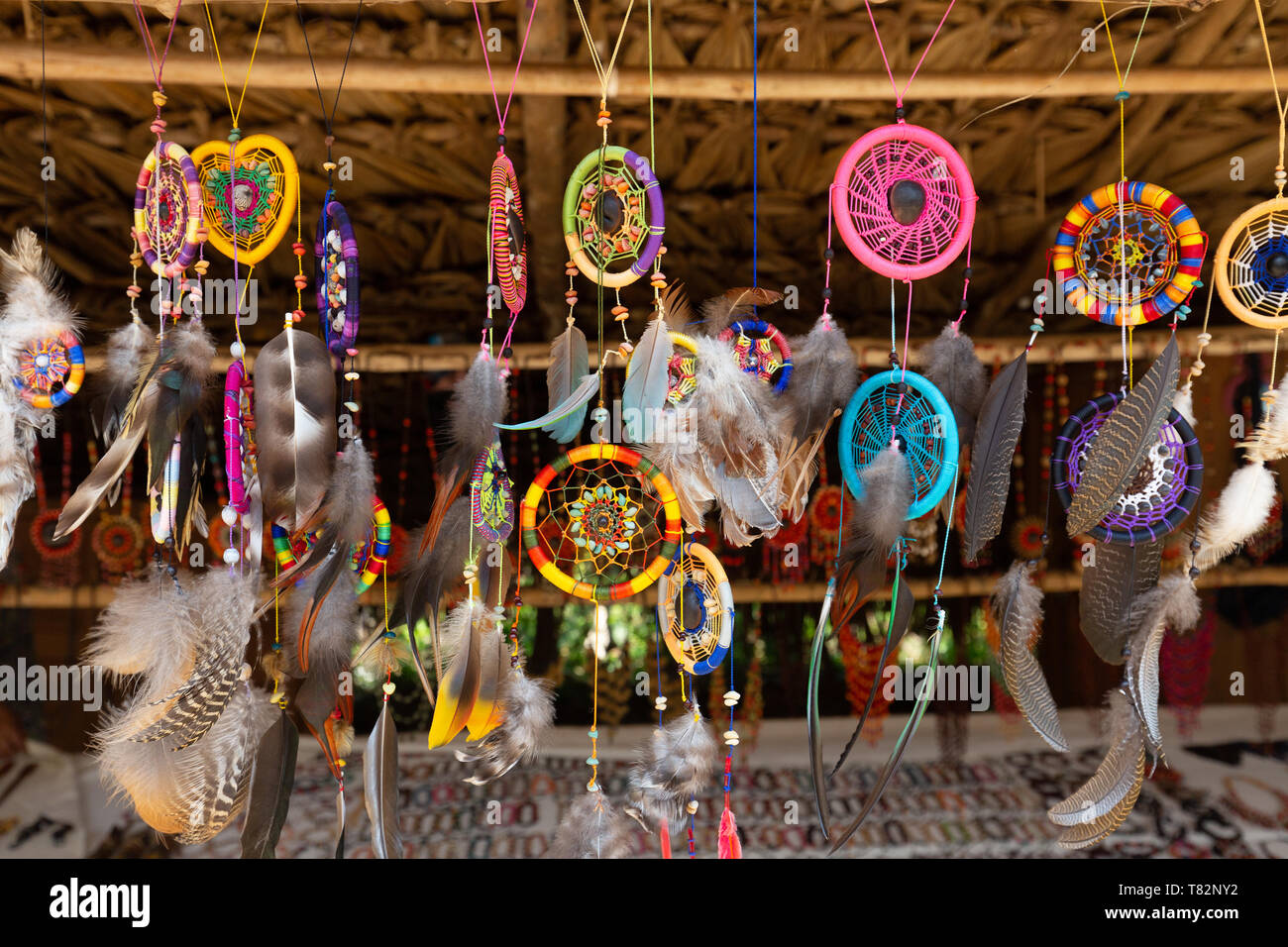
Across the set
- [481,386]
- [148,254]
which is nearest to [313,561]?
[481,386]

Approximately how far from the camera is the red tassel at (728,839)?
216cm

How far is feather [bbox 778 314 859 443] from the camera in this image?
2.08 metres

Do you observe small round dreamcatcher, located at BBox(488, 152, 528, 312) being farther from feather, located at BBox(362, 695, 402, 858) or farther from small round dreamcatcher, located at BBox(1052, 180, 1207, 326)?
small round dreamcatcher, located at BBox(1052, 180, 1207, 326)

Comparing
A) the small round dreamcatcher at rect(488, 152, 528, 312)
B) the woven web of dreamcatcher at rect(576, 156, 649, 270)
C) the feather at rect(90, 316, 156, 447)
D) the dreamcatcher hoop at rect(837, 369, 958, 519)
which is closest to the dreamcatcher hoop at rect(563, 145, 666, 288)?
the woven web of dreamcatcher at rect(576, 156, 649, 270)

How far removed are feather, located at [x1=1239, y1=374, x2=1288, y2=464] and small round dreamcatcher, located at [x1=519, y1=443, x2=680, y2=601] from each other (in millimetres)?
1265

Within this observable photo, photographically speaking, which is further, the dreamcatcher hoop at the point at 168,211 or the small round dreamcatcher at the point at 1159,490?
the small round dreamcatcher at the point at 1159,490

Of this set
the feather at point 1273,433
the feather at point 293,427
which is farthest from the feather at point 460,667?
the feather at point 1273,433

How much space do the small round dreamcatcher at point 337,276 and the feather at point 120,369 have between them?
0.37 meters

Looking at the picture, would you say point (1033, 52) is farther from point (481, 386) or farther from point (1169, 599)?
point (481, 386)

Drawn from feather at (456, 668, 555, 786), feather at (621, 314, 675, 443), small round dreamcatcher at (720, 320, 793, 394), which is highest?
small round dreamcatcher at (720, 320, 793, 394)

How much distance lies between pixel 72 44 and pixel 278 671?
140cm

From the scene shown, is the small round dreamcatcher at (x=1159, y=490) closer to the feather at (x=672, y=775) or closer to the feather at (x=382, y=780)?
the feather at (x=672, y=775)

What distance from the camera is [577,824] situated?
211 cm

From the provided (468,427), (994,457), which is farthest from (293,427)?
(994,457)
